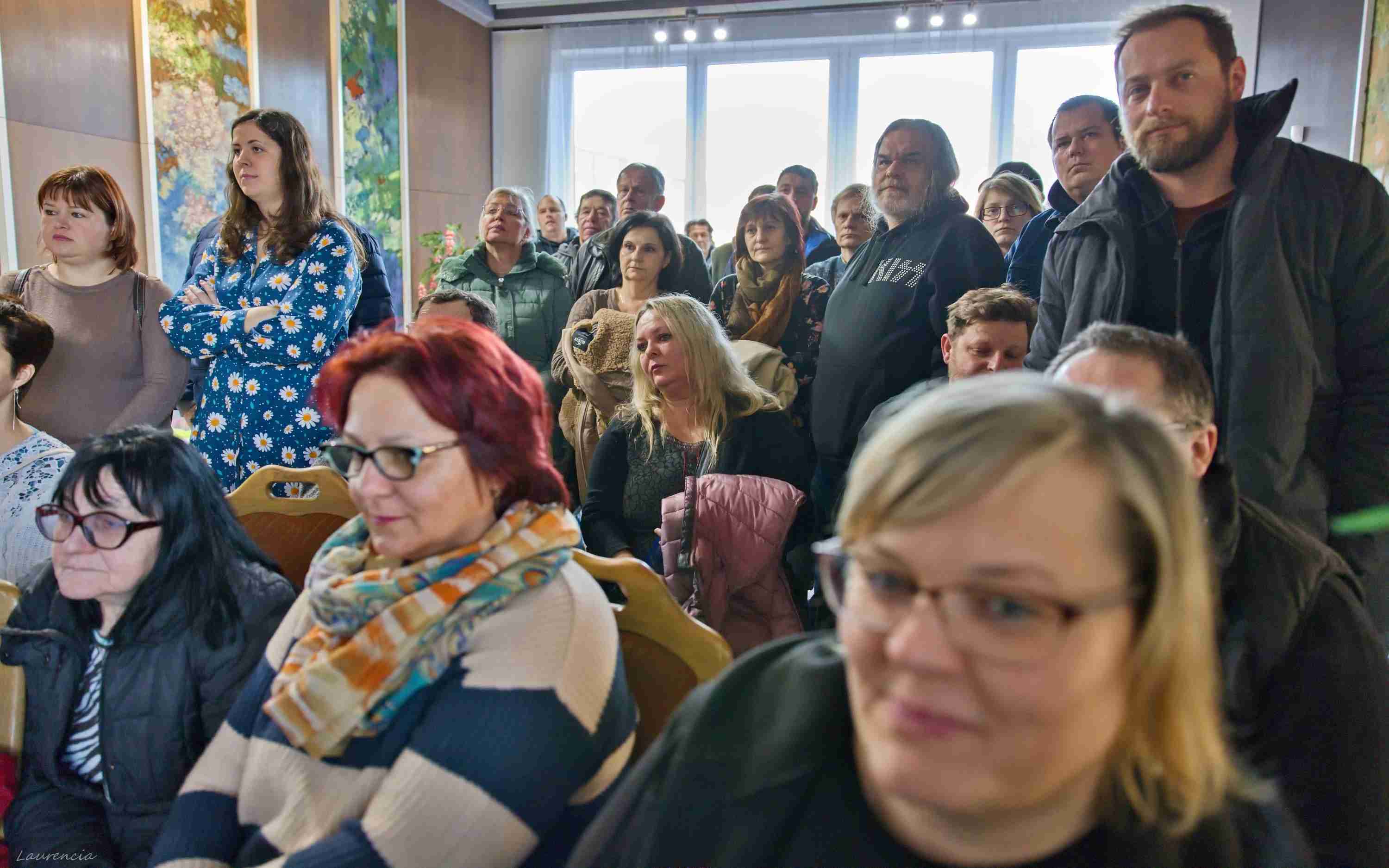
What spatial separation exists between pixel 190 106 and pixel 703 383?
4238 millimetres

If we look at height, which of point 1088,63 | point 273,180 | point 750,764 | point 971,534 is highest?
point 1088,63

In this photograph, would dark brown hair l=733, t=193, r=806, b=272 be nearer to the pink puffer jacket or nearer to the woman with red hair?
the woman with red hair

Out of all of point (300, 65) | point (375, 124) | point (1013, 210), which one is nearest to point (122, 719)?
point (1013, 210)

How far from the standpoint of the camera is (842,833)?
0.76 m

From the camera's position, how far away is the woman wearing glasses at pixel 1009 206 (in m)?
3.46

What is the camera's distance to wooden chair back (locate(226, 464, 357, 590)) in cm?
190

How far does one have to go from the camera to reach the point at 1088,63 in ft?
22.7

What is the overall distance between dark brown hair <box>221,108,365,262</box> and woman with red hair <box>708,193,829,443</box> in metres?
1.23

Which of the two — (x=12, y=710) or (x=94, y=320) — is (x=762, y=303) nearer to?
(x=94, y=320)

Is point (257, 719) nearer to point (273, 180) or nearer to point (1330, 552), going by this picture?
point (1330, 552)

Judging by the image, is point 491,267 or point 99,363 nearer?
point 99,363

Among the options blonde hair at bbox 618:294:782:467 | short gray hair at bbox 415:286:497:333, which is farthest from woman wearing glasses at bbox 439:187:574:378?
blonde hair at bbox 618:294:782:467

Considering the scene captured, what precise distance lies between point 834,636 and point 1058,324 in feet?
4.44

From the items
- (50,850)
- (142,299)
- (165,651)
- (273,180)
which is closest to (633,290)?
(273,180)
